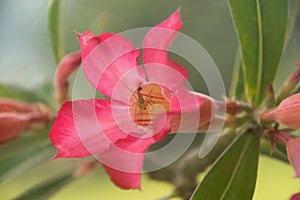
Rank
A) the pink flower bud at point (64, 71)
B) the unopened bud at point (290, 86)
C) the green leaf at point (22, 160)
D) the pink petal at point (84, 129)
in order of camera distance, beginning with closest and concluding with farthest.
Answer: the pink petal at point (84, 129), the unopened bud at point (290, 86), the pink flower bud at point (64, 71), the green leaf at point (22, 160)

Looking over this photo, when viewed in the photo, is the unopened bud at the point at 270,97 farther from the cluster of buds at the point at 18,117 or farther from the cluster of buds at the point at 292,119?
the cluster of buds at the point at 18,117

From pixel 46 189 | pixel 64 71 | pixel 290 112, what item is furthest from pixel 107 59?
pixel 46 189

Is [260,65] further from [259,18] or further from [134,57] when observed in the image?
[134,57]

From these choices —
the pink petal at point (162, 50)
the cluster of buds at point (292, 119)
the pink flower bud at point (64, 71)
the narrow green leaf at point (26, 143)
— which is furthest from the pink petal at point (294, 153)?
the narrow green leaf at point (26, 143)

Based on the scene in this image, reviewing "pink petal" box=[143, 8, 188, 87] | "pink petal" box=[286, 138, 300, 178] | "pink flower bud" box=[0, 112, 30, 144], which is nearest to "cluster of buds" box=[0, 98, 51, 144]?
"pink flower bud" box=[0, 112, 30, 144]

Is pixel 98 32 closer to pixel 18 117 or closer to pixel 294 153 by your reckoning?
pixel 18 117

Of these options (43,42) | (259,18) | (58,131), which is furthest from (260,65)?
(43,42)
